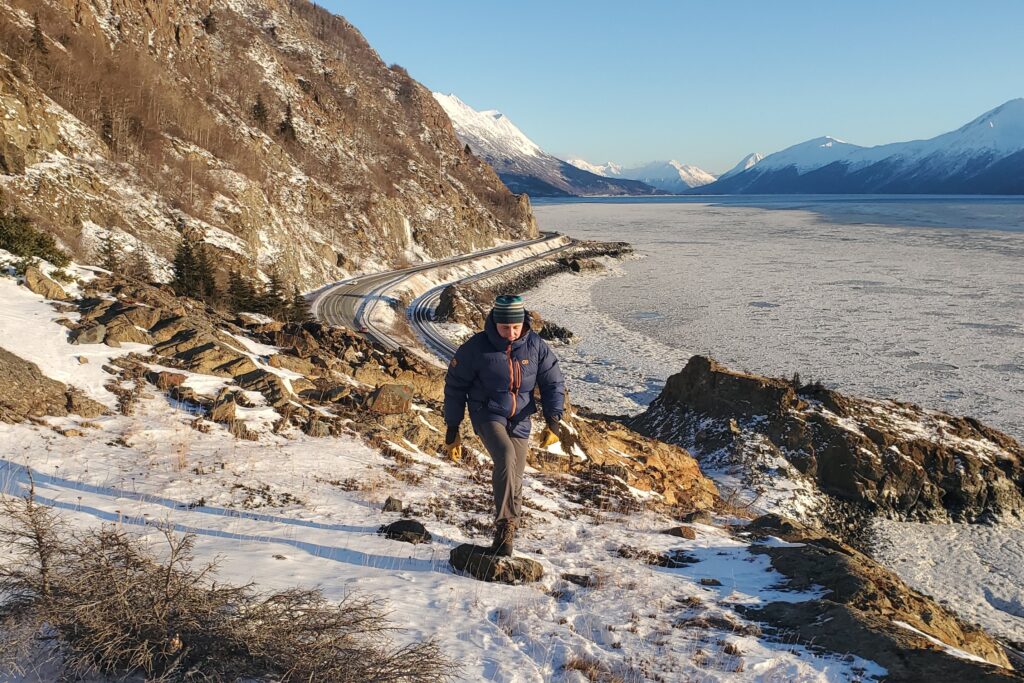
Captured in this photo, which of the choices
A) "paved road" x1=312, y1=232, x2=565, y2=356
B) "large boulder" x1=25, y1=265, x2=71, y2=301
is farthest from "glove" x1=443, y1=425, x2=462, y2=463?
"paved road" x1=312, y1=232, x2=565, y2=356

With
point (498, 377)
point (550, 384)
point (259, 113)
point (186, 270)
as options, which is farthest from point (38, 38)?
point (550, 384)

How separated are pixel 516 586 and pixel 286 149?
73.1m

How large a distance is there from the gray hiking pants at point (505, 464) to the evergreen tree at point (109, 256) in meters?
23.4

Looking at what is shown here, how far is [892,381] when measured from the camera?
32688 mm

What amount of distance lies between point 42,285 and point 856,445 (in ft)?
70.4

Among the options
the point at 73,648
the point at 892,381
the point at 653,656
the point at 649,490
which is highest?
the point at 73,648

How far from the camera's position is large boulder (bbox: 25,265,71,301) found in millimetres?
12805

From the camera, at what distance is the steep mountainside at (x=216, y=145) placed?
117 feet

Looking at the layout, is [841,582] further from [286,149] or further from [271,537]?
[286,149]

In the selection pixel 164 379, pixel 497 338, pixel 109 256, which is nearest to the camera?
pixel 497 338

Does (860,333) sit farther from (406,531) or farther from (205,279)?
(406,531)

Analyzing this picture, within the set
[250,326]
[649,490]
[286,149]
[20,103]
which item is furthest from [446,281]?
[649,490]

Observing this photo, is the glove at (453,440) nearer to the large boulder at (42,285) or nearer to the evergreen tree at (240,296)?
the large boulder at (42,285)

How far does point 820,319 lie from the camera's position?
48.0m
